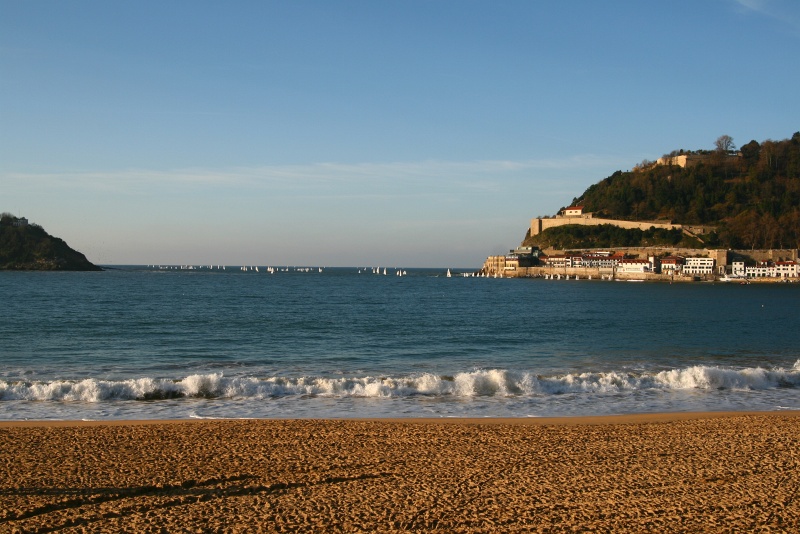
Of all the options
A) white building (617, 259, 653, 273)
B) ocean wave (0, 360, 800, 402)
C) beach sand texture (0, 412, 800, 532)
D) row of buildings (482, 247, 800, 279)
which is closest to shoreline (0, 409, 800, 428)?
beach sand texture (0, 412, 800, 532)

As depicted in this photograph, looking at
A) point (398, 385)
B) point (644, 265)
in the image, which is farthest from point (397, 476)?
point (644, 265)

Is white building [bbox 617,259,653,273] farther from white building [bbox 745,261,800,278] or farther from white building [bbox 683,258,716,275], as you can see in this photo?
white building [bbox 745,261,800,278]

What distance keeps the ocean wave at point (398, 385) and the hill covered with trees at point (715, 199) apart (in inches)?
4409

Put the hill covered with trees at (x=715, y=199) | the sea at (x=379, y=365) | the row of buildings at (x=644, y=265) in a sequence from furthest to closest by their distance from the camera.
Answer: the hill covered with trees at (x=715, y=199)
the row of buildings at (x=644, y=265)
the sea at (x=379, y=365)

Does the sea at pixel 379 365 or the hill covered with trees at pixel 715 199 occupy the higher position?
the hill covered with trees at pixel 715 199

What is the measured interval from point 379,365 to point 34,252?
461ft

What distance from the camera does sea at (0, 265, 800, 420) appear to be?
1470 centimetres

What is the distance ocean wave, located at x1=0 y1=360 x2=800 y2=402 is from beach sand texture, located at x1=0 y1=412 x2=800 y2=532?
3496 mm

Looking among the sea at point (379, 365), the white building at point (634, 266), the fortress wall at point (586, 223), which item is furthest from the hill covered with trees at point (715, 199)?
the sea at point (379, 365)

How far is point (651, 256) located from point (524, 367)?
352 feet

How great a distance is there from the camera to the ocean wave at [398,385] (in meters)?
15.2

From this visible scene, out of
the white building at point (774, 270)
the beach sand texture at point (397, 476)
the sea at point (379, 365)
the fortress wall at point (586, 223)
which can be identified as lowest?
the sea at point (379, 365)

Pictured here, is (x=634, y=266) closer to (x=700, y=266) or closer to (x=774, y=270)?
(x=700, y=266)

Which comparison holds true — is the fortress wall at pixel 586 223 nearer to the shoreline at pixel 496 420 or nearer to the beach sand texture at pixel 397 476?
the shoreline at pixel 496 420
